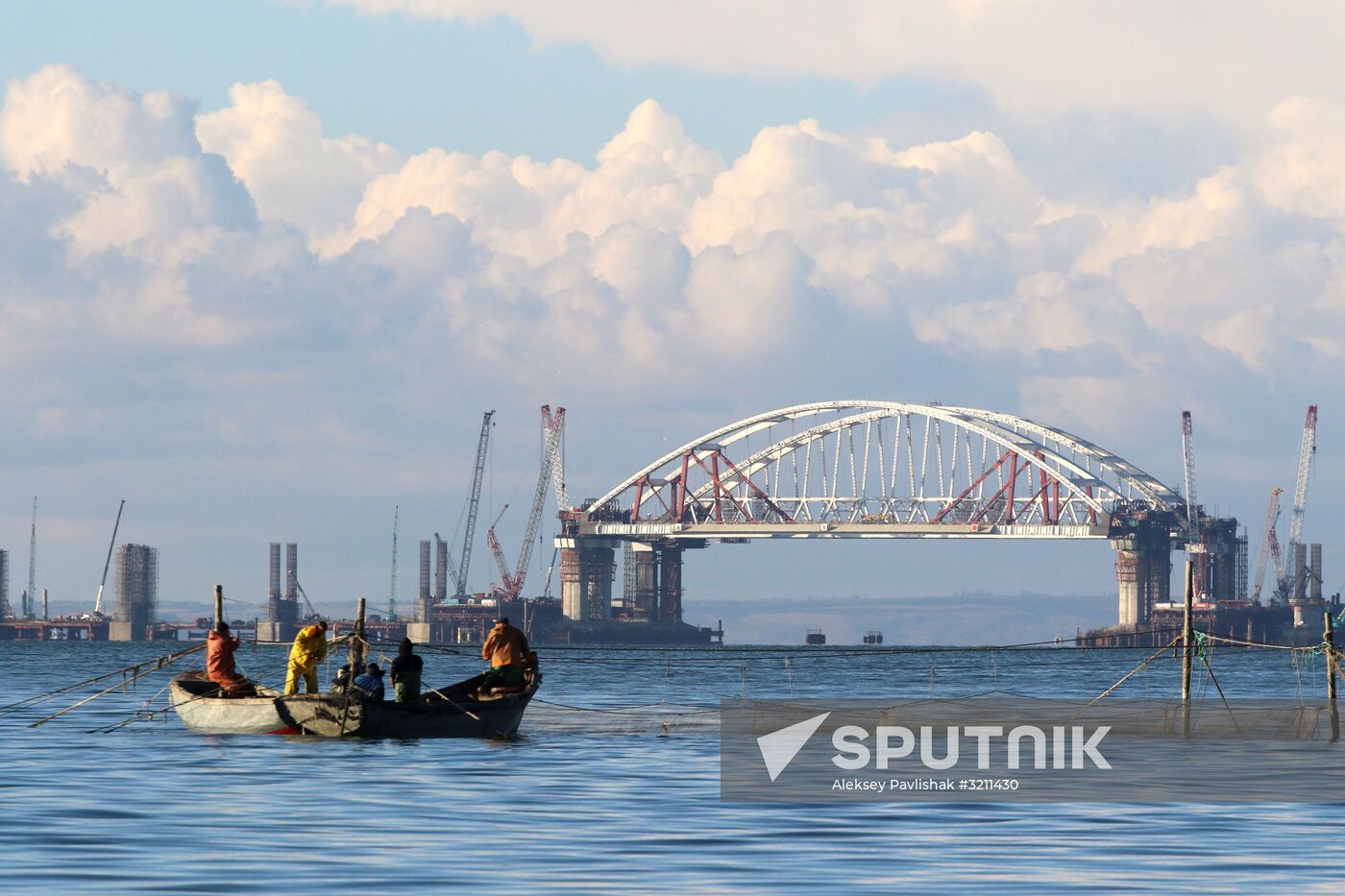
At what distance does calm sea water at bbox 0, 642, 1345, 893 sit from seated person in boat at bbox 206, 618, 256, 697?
130cm

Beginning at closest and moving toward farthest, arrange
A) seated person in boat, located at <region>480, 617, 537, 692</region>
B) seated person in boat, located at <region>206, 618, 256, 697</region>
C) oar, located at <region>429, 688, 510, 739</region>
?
oar, located at <region>429, 688, 510, 739</region>
seated person in boat, located at <region>480, 617, 537, 692</region>
seated person in boat, located at <region>206, 618, 256, 697</region>

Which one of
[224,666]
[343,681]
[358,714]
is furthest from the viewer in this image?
[224,666]

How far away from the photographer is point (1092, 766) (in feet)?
129

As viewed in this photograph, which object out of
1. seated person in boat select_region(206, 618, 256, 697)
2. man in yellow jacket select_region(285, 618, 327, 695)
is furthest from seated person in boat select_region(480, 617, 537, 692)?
seated person in boat select_region(206, 618, 256, 697)

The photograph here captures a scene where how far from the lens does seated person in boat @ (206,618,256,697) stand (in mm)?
45719

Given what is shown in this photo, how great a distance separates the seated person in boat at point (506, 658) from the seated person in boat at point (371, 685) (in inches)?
90.7

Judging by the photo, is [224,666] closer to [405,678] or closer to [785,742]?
[405,678]

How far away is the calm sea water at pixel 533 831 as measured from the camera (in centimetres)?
2383

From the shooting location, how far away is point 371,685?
4438 centimetres

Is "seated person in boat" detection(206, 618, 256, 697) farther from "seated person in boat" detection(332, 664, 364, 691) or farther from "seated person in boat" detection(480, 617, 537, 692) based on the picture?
"seated person in boat" detection(480, 617, 537, 692)

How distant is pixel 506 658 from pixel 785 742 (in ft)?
20.7

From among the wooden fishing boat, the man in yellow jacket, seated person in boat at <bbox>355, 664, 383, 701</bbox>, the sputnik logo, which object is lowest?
the sputnik logo

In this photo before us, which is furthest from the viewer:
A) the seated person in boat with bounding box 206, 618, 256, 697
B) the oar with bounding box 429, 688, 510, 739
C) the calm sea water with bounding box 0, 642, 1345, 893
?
the seated person in boat with bounding box 206, 618, 256, 697

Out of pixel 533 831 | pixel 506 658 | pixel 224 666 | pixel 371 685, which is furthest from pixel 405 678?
pixel 533 831
